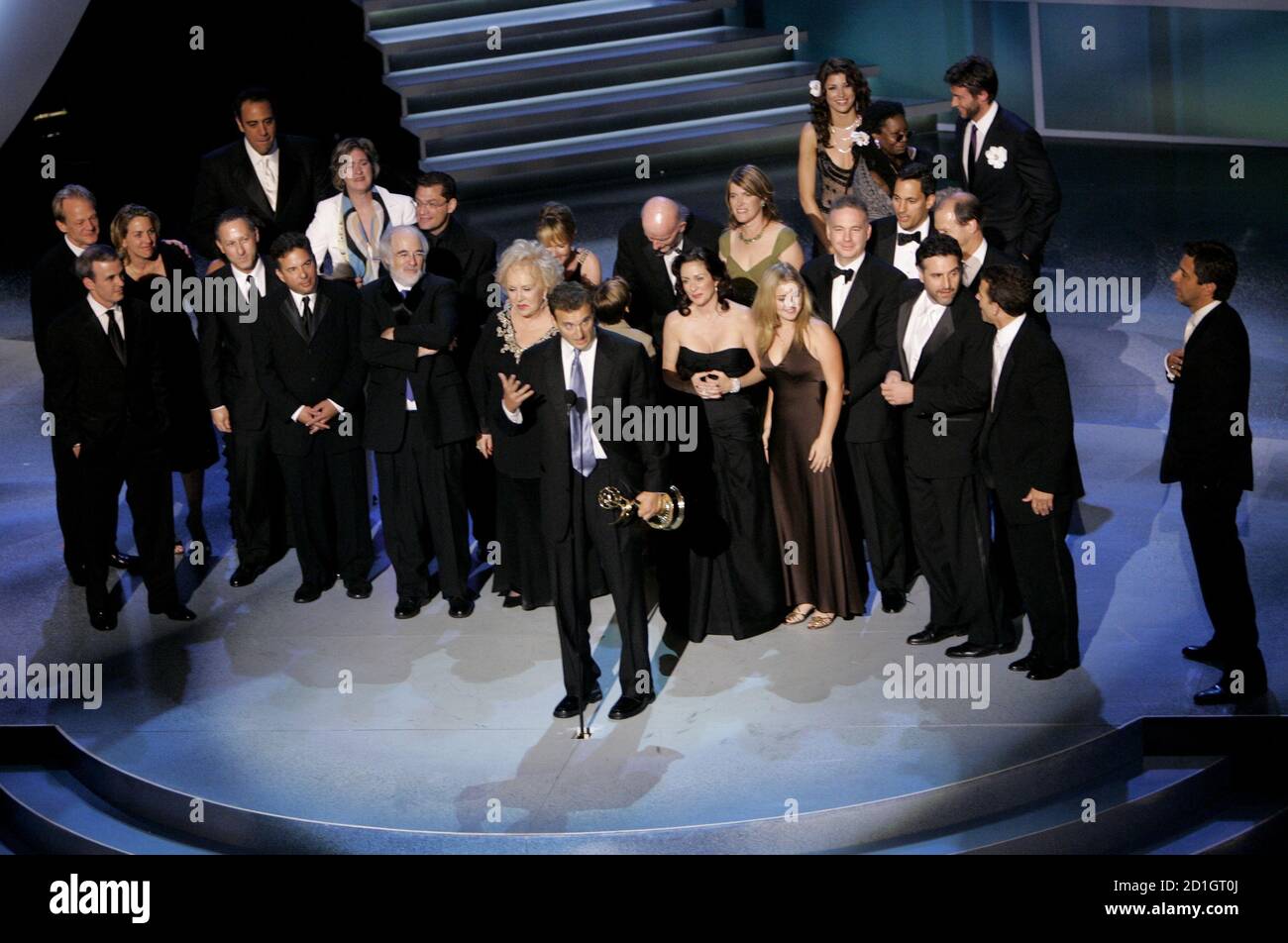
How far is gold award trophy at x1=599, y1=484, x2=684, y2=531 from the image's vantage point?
5.79 m

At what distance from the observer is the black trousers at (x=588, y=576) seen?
19.3 feet

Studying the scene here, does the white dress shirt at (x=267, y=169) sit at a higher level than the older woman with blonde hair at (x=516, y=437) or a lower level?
higher

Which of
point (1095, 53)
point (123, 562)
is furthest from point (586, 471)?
point (1095, 53)

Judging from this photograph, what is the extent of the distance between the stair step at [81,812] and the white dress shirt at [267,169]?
291cm

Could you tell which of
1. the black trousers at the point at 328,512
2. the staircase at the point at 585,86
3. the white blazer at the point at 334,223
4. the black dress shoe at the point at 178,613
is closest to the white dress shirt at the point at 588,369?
the black trousers at the point at 328,512

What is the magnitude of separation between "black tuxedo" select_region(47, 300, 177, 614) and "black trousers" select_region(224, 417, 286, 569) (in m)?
0.37

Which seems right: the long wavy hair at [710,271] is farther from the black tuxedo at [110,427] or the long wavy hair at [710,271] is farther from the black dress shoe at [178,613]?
the black dress shoe at [178,613]

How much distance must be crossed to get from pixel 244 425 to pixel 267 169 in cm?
135

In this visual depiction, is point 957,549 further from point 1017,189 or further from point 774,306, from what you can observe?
point 1017,189

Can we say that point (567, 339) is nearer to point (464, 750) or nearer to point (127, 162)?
point (464, 750)
